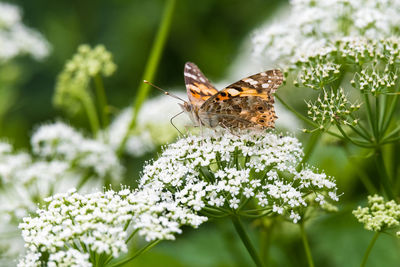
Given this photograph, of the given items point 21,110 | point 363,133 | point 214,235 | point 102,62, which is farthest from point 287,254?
point 21,110

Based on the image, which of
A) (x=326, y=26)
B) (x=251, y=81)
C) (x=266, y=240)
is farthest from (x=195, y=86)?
(x=266, y=240)

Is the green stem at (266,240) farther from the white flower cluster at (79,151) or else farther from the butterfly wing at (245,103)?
the white flower cluster at (79,151)

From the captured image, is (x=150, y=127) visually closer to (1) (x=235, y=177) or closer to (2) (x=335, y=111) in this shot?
(1) (x=235, y=177)

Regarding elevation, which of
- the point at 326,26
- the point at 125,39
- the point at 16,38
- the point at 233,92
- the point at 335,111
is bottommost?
the point at 335,111

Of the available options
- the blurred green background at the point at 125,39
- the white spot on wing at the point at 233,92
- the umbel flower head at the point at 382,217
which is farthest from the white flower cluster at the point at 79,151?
the umbel flower head at the point at 382,217

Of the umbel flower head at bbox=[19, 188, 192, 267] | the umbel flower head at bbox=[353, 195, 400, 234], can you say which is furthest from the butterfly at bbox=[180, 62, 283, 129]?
the umbel flower head at bbox=[19, 188, 192, 267]
